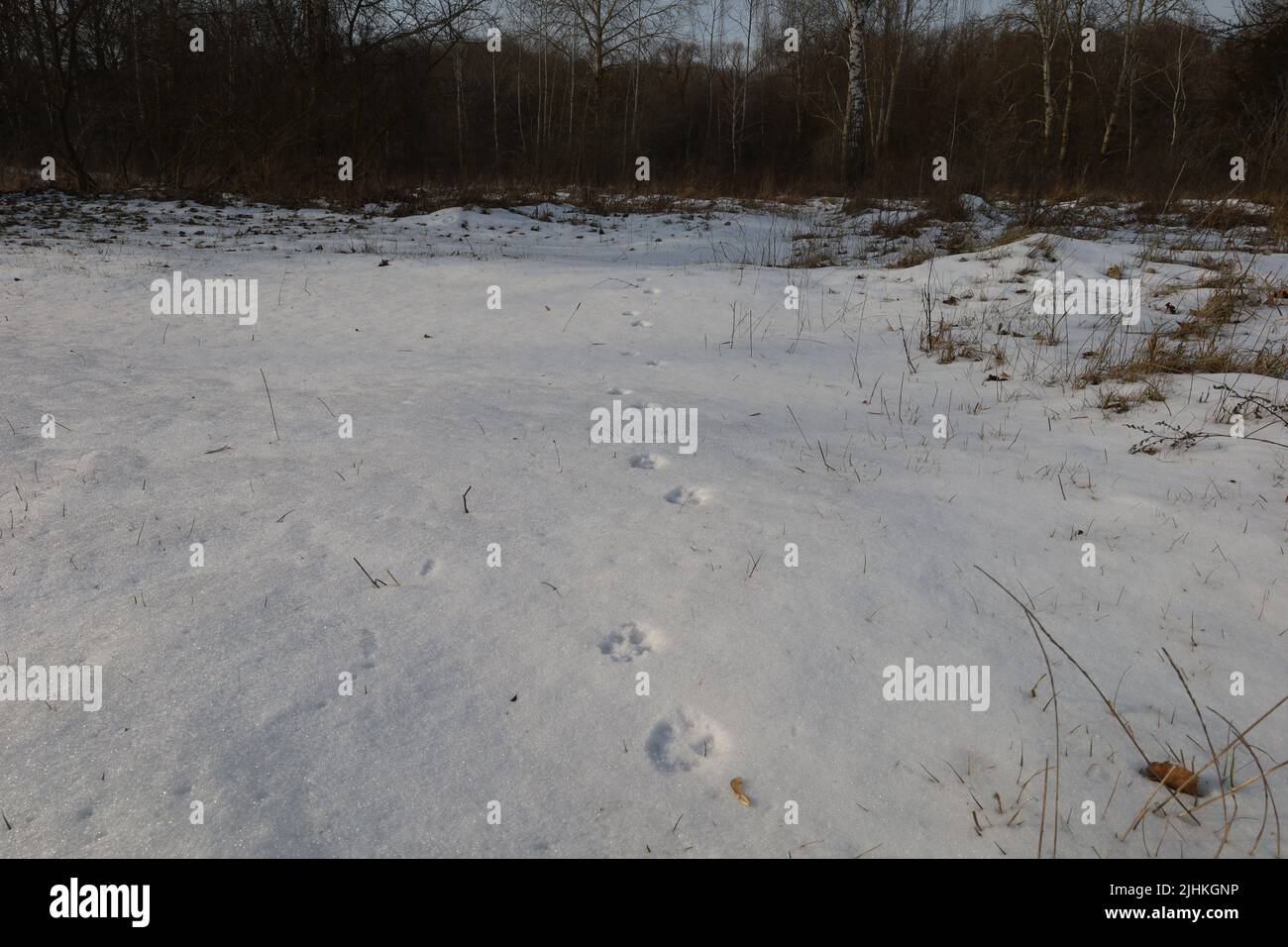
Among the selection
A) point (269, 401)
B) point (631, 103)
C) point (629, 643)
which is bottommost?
point (629, 643)

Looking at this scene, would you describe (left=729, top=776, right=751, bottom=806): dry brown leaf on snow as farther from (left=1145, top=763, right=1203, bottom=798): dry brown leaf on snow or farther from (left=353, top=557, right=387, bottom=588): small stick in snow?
(left=353, top=557, right=387, bottom=588): small stick in snow

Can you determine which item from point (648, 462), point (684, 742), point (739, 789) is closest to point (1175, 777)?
point (739, 789)

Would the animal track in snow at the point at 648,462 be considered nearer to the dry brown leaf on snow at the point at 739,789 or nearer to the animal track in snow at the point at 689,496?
the animal track in snow at the point at 689,496

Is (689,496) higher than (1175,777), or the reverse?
(689,496)

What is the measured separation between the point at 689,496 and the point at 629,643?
94 centimetres

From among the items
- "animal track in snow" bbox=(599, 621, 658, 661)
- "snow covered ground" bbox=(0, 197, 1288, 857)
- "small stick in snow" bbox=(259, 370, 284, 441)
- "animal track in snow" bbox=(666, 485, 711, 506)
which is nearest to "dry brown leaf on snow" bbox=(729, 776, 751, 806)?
"snow covered ground" bbox=(0, 197, 1288, 857)

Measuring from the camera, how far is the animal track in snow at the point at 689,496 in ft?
9.04

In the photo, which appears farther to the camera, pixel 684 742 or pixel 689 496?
pixel 689 496

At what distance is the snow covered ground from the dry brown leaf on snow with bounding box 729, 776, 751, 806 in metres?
0.01

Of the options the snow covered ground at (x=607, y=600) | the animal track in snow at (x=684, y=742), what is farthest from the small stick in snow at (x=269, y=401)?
the animal track in snow at (x=684, y=742)

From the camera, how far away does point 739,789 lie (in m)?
1.52

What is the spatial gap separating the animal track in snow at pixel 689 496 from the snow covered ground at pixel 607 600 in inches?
→ 0.6

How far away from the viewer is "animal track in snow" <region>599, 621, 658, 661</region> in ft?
6.33

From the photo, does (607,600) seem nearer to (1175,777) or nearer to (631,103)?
(1175,777)
